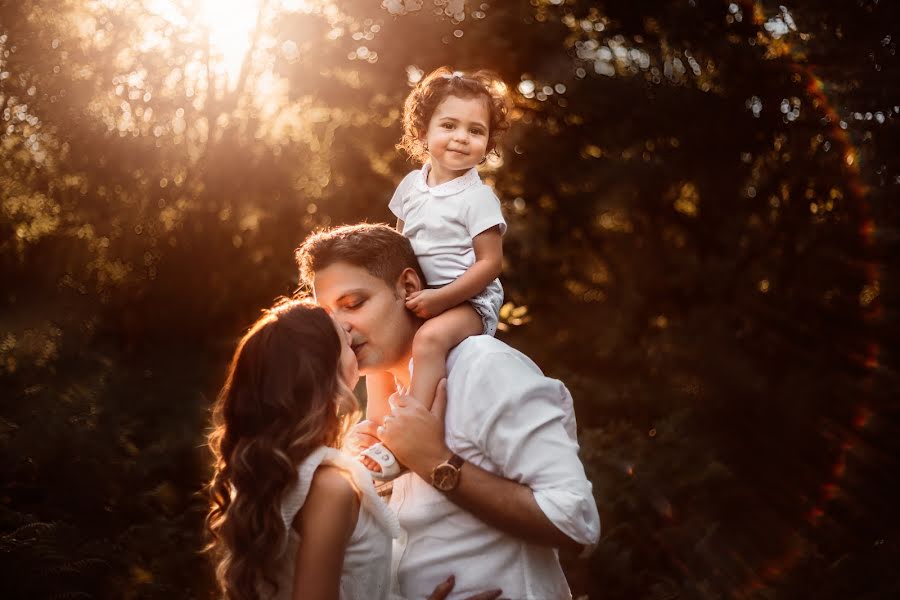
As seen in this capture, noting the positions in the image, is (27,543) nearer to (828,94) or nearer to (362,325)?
(362,325)

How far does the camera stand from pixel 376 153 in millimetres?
9195

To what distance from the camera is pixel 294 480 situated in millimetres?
2287

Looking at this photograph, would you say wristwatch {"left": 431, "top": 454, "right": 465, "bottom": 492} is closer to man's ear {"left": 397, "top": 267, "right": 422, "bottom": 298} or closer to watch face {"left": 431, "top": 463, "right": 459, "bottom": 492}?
watch face {"left": 431, "top": 463, "right": 459, "bottom": 492}

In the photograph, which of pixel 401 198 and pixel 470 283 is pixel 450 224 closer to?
pixel 470 283

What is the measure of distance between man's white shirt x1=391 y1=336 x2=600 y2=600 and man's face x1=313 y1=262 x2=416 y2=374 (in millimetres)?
282

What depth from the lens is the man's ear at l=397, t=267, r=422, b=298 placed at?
286 centimetres

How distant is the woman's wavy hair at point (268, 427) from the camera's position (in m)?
2.28

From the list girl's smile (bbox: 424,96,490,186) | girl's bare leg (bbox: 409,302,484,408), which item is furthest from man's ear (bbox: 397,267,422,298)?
girl's smile (bbox: 424,96,490,186)

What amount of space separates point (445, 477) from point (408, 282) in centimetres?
75

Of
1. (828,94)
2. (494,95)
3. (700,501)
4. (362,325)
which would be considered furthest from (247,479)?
(828,94)

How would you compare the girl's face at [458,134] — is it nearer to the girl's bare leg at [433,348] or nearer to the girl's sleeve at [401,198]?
the girl's sleeve at [401,198]

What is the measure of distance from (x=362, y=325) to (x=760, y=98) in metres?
7.02

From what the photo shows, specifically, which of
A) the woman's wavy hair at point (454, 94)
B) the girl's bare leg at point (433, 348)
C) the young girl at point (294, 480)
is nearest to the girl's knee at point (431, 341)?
the girl's bare leg at point (433, 348)

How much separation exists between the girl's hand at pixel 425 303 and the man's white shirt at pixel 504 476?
287 mm
